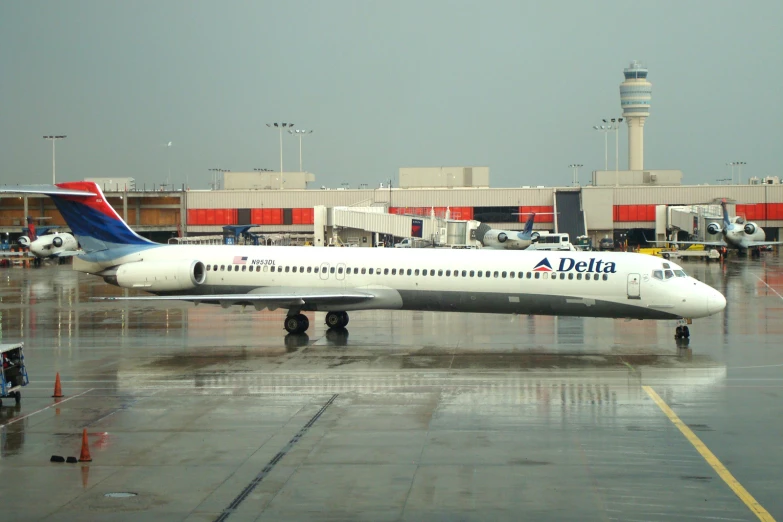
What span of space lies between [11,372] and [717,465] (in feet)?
52.9

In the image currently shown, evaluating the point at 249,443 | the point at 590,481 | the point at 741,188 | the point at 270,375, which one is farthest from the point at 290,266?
the point at 741,188

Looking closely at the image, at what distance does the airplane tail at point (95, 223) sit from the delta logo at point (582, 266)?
15.9 m

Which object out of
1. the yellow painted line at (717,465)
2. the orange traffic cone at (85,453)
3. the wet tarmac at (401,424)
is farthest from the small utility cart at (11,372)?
the yellow painted line at (717,465)

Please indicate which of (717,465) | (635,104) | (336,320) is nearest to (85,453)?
(717,465)

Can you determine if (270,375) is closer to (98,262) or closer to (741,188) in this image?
(98,262)

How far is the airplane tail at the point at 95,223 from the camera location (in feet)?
117

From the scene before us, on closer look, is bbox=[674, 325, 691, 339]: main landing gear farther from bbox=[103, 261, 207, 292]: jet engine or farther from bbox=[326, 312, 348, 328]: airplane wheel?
bbox=[103, 261, 207, 292]: jet engine

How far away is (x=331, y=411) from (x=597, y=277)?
1322cm

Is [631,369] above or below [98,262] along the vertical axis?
below

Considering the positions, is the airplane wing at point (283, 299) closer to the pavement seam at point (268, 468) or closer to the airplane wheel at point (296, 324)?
the airplane wheel at point (296, 324)

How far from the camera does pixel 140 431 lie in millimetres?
18938

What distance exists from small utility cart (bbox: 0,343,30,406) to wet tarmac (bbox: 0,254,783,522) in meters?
0.47

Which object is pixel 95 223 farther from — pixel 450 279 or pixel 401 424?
pixel 401 424

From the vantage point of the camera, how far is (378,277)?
32750 millimetres
